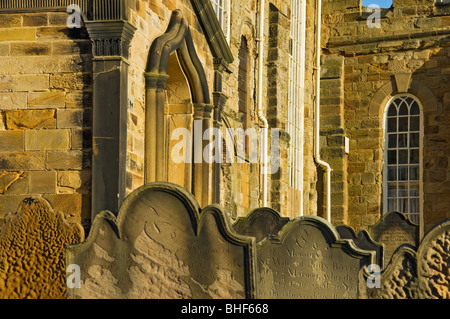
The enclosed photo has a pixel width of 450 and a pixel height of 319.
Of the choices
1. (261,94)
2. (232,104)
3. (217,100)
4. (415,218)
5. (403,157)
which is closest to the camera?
(217,100)

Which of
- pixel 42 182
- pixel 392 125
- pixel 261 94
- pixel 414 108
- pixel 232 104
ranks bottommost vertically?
pixel 42 182

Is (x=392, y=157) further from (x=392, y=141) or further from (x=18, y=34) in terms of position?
(x=18, y=34)

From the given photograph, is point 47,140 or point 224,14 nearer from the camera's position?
point 47,140

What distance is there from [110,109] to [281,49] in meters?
9.89

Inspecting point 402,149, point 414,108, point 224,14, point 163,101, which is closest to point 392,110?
point 414,108

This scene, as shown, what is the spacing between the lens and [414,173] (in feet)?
73.8

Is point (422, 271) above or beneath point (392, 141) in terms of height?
beneath

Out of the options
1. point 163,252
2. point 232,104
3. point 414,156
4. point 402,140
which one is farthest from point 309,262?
point 402,140

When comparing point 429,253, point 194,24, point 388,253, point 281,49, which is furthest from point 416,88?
point 429,253

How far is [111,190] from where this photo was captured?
9688 millimetres

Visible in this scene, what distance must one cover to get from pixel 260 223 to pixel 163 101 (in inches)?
76.8

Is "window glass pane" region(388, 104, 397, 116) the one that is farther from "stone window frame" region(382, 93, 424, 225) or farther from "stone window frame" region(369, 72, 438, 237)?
"stone window frame" region(369, 72, 438, 237)

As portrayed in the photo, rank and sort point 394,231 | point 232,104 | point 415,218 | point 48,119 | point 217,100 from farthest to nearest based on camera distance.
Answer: point 415,218, point 232,104, point 394,231, point 217,100, point 48,119

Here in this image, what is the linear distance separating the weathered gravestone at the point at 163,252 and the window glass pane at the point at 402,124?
617 inches
